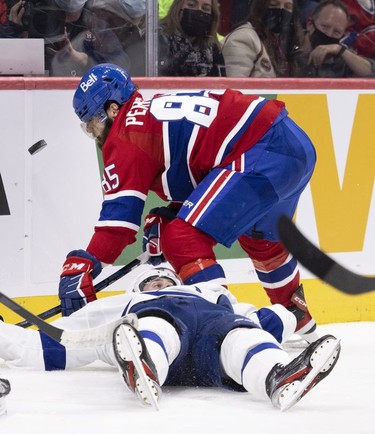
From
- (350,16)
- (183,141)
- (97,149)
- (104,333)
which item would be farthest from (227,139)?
(350,16)

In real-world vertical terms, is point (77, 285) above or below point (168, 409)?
above

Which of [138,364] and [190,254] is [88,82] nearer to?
[190,254]

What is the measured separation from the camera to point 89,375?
3725 mm

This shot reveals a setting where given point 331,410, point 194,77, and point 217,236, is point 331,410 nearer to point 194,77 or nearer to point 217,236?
point 217,236

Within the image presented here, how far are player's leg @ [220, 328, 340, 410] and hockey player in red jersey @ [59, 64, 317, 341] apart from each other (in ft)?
1.85

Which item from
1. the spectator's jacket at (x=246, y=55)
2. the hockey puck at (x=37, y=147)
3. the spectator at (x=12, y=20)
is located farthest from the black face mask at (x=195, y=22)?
the hockey puck at (x=37, y=147)

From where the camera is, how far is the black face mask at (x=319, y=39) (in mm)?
5250

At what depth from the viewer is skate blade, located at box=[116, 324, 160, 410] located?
10.1ft

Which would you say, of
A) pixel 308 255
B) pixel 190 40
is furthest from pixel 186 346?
pixel 190 40

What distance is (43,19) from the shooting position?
4.65 metres

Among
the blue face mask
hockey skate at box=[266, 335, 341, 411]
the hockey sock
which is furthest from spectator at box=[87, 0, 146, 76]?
hockey skate at box=[266, 335, 341, 411]

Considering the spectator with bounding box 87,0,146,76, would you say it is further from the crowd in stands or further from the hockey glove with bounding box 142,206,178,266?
the hockey glove with bounding box 142,206,178,266

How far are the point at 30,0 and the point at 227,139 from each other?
3.57 ft

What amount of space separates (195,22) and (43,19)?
67cm
